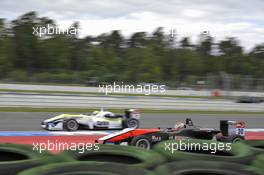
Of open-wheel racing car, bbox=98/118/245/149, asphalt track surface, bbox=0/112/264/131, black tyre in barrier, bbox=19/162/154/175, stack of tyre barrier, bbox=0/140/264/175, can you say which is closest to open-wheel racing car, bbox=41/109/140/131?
asphalt track surface, bbox=0/112/264/131

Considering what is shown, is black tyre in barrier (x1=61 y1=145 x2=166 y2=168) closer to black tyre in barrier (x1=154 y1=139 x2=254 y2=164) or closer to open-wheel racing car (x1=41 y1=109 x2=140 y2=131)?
black tyre in barrier (x1=154 y1=139 x2=254 y2=164)

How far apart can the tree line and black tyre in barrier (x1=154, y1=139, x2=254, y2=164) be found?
4.81 meters

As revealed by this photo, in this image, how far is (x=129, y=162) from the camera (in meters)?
3.57

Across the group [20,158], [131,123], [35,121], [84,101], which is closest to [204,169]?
[20,158]

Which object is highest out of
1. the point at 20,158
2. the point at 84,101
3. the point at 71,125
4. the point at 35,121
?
the point at 20,158

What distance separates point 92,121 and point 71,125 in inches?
21.7

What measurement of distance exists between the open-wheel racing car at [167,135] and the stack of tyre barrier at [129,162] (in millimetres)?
3031

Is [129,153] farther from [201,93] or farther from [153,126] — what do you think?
[201,93]

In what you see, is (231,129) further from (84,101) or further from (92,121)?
(84,101)

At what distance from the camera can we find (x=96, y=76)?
15.9m

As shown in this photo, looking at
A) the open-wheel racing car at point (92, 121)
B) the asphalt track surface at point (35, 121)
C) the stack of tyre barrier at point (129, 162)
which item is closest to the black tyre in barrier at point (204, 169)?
the stack of tyre barrier at point (129, 162)

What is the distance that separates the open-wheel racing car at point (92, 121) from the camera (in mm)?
10398

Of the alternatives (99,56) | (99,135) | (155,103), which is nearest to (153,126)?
(99,135)

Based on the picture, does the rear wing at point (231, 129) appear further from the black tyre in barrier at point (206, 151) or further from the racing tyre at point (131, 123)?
the black tyre in barrier at point (206, 151)
